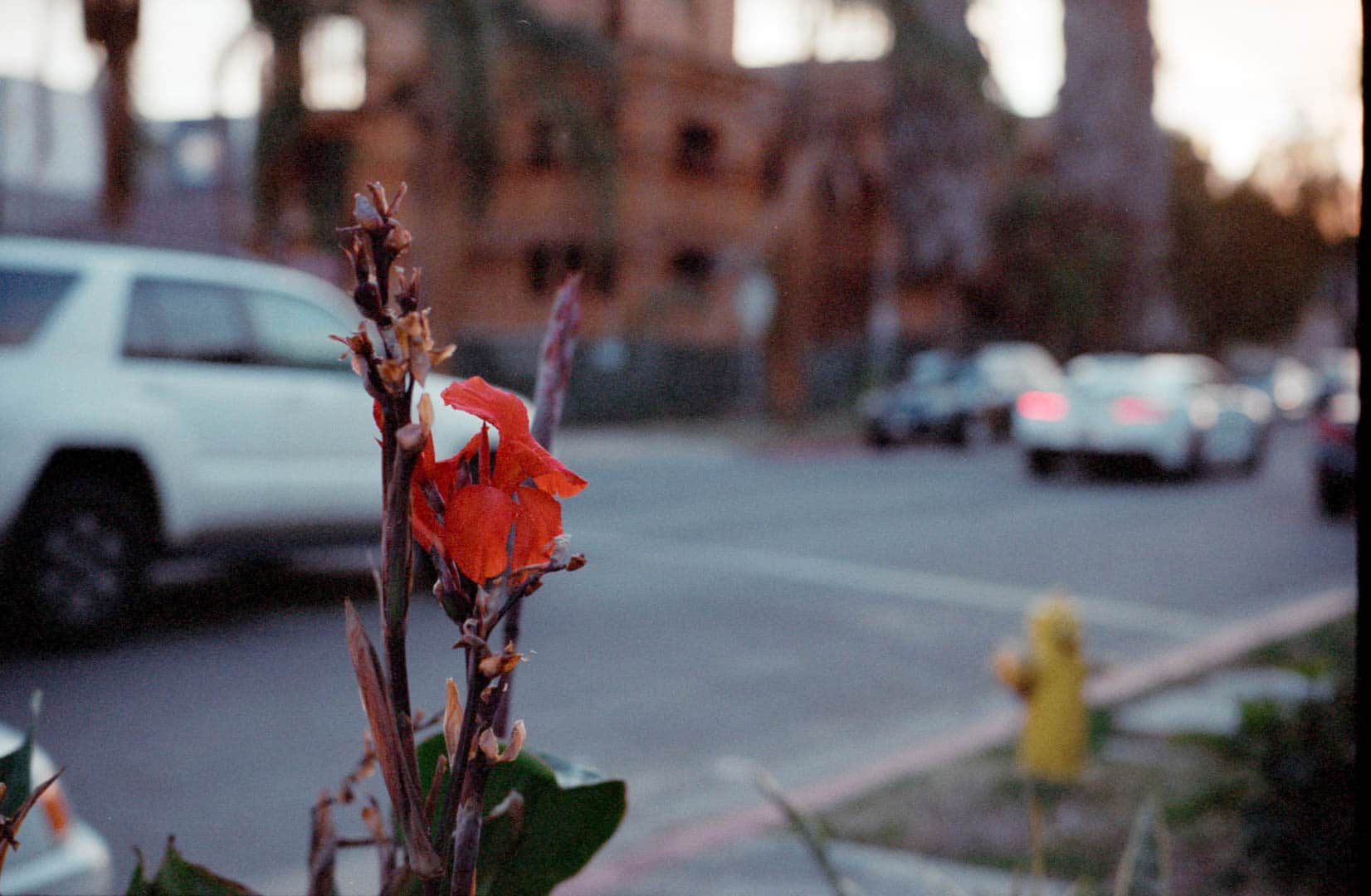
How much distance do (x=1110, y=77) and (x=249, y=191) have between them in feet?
77.4

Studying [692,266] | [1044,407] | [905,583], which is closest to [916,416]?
[1044,407]

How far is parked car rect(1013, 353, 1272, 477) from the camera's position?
1786 centimetres

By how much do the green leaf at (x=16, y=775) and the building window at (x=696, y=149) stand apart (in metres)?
27.9

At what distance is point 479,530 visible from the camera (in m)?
0.64

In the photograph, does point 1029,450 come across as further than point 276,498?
Yes

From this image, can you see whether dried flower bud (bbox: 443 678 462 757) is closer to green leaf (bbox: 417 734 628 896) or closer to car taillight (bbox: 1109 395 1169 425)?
green leaf (bbox: 417 734 628 896)

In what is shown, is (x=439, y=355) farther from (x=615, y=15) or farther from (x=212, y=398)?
(x=212, y=398)

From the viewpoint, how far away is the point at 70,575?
667cm

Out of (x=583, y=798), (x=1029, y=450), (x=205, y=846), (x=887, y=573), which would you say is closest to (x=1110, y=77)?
(x=1029, y=450)

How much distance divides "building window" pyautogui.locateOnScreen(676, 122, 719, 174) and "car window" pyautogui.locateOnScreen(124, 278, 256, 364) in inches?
847

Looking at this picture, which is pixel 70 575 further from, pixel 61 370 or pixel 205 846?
pixel 205 846

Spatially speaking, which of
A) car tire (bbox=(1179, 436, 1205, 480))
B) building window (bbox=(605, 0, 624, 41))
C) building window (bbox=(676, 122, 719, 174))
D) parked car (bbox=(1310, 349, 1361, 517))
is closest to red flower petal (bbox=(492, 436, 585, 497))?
building window (bbox=(605, 0, 624, 41))

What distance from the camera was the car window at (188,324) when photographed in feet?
22.9

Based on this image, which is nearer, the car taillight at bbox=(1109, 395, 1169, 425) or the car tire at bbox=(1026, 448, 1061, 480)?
the car taillight at bbox=(1109, 395, 1169, 425)
